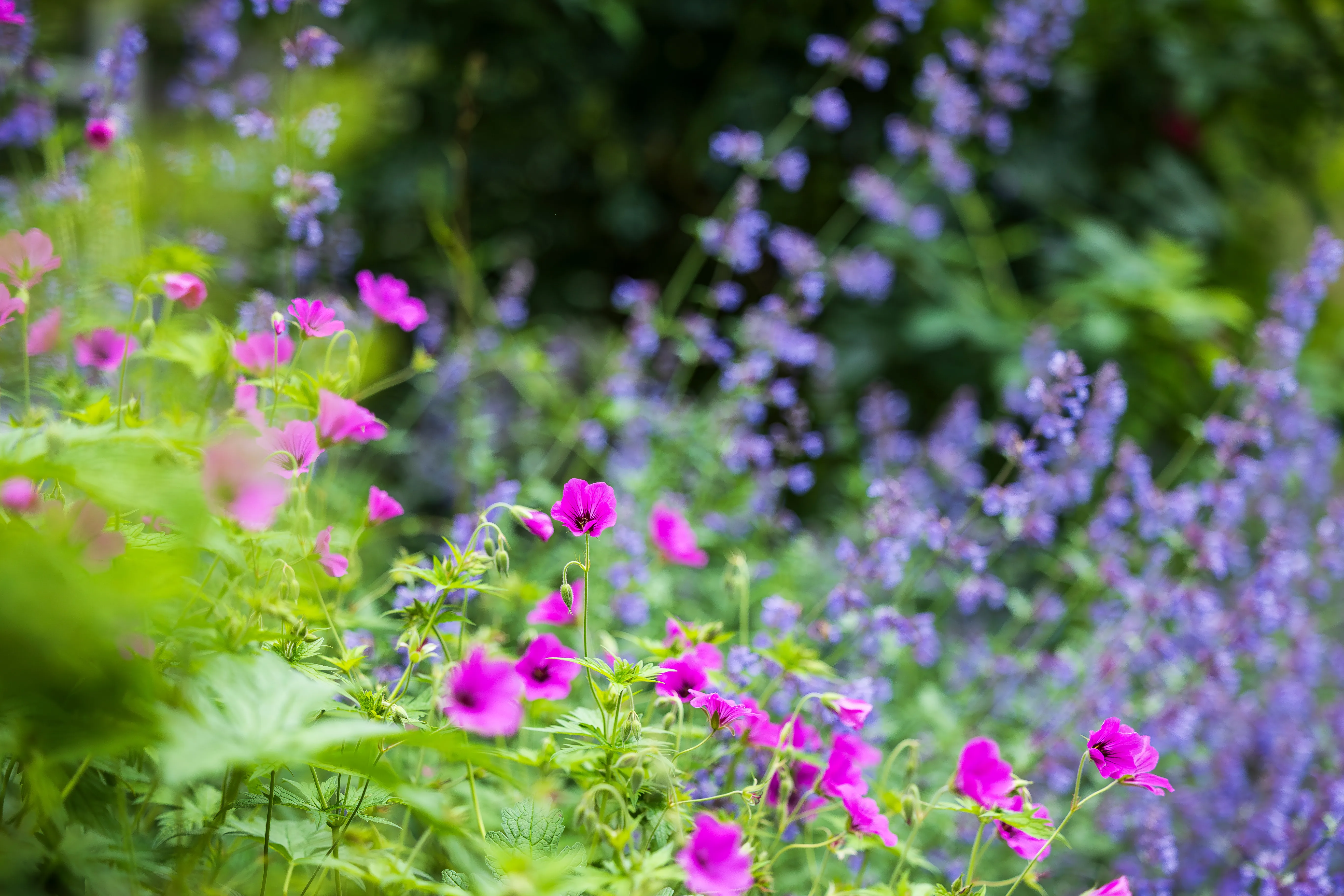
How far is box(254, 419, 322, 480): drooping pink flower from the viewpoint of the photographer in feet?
3.00

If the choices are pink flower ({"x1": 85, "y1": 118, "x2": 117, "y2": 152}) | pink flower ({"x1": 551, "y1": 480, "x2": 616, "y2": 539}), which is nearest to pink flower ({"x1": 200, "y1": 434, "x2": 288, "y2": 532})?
pink flower ({"x1": 551, "y1": 480, "x2": 616, "y2": 539})

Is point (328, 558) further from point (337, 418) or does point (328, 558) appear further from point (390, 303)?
point (390, 303)

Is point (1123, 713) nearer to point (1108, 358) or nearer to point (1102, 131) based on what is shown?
point (1108, 358)

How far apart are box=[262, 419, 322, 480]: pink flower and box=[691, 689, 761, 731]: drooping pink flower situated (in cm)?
48

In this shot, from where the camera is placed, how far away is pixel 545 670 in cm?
99

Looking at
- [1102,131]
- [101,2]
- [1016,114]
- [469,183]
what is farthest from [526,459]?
[101,2]

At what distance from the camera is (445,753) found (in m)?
0.77

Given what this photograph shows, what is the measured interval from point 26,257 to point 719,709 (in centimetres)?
94

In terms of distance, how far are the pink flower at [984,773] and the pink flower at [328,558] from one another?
29.2 inches

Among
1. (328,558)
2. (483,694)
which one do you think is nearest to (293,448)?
(328,558)

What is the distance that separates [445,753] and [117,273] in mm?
1000

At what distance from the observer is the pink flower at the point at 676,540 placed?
1.39 metres

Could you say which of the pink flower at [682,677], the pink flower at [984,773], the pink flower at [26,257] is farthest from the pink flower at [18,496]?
the pink flower at [984,773]

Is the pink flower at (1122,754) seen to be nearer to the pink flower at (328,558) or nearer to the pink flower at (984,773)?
the pink flower at (984,773)
